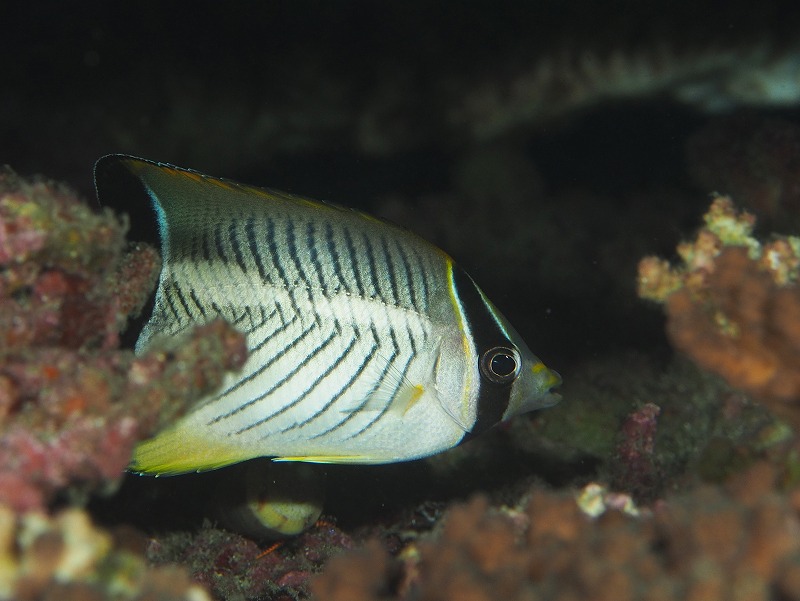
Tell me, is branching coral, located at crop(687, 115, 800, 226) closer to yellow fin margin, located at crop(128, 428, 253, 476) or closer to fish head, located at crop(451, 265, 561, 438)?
fish head, located at crop(451, 265, 561, 438)

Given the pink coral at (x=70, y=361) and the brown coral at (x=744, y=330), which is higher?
the pink coral at (x=70, y=361)

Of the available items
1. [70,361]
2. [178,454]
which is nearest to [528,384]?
[178,454]

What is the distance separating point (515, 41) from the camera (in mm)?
3777

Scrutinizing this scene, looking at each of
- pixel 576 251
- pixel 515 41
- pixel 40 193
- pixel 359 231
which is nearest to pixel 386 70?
pixel 515 41

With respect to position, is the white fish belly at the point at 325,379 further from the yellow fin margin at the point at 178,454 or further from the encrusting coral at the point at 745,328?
the encrusting coral at the point at 745,328

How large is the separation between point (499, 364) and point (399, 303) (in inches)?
15.5

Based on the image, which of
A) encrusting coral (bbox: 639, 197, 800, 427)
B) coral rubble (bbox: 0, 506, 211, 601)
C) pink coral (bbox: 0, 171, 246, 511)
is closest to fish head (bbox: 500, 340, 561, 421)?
encrusting coral (bbox: 639, 197, 800, 427)

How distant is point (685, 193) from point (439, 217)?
197 cm

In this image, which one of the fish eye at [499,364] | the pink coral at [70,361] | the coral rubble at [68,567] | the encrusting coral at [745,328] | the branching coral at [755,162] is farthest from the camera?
the branching coral at [755,162]

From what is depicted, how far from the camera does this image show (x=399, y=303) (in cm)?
207

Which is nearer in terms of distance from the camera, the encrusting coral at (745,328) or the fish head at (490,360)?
the encrusting coral at (745,328)

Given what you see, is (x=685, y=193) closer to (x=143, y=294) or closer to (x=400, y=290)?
(x=400, y=290)

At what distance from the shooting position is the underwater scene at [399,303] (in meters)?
1.28

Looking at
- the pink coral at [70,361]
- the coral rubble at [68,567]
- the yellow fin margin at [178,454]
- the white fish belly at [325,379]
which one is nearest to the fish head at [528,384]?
the white fish belly at [325,379]
